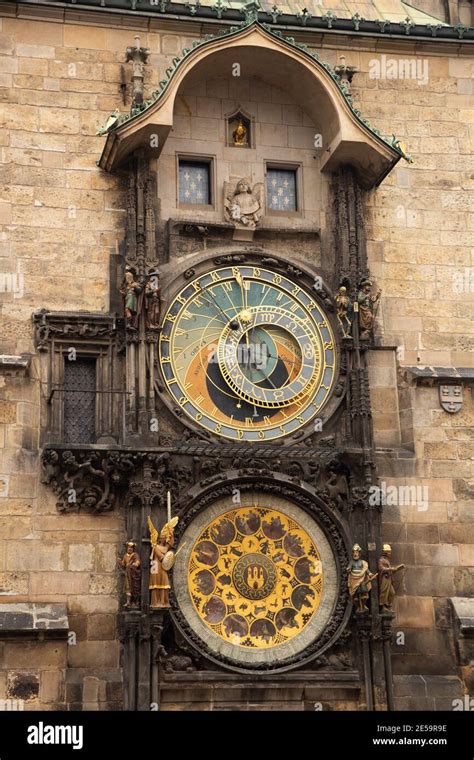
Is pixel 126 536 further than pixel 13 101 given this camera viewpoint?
No

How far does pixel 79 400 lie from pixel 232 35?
3944 mm

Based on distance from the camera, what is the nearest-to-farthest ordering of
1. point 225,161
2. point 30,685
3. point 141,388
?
point 30,685 < point 141,388 < point 225,161

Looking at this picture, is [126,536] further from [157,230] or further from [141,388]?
[157,230]

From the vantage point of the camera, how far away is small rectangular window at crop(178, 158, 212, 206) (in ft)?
58.1

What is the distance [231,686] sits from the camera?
16.1 metres

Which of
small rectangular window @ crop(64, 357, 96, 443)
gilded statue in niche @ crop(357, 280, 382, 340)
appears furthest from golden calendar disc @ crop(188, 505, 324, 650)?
gilded statue in niche @ crop(357, 280, 382, 340)

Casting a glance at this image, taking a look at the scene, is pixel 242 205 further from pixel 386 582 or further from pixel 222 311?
pixel 386 582

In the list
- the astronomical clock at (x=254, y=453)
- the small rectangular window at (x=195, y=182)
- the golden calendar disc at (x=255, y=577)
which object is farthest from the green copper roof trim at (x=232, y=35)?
the golden calendar disc at (x=255, y=577)

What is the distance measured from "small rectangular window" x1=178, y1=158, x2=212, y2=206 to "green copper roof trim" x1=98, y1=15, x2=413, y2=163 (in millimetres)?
805

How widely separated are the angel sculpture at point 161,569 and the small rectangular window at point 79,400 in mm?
1331

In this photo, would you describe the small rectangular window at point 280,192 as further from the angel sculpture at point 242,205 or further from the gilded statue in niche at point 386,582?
the gilded statue in niche at point 386,582

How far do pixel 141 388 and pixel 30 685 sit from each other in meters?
3.01

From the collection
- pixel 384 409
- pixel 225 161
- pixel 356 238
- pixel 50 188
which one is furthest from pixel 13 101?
pixel 384 409

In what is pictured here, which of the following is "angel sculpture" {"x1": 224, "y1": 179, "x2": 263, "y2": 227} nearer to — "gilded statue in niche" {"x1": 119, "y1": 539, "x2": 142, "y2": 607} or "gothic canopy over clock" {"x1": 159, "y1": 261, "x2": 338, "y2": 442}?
"gothic canopy over clock" {"x1": 159, "y1": 261, "x2": 338, "y2": 442}
